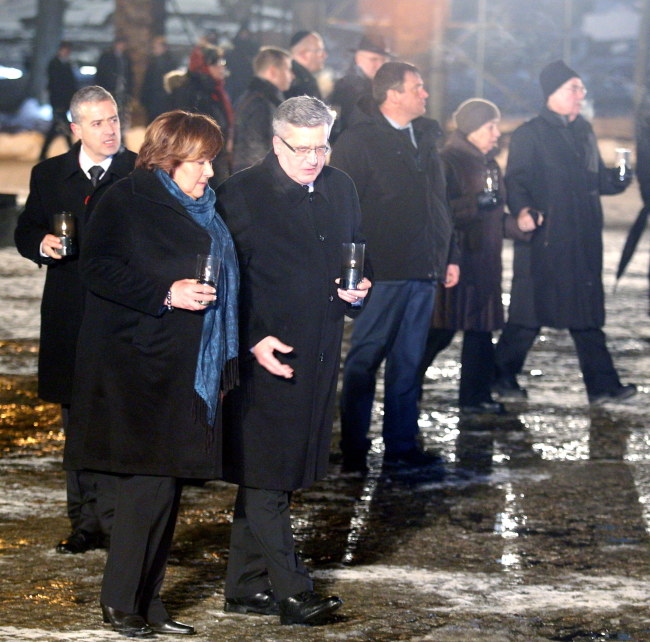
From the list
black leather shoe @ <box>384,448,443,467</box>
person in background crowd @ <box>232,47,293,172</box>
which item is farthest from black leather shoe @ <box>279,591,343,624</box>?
person in background crowd @ <box>232,47,293,172</box>

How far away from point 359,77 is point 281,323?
5.92 metres

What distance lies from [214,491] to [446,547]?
4.09 feet

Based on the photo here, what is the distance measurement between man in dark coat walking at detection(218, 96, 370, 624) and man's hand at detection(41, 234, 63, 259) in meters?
0.84

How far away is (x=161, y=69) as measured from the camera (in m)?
23.7

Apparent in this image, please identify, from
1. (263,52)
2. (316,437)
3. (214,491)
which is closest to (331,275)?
(316,437)

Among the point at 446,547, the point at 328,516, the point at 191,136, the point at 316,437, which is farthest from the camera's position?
the point at 328,516

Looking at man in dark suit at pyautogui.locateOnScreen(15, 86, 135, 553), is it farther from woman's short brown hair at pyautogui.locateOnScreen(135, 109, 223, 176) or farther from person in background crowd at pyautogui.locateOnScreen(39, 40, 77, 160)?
person in background crowd at pyautogui.locateOnScreen(39, 40, 77, 160)

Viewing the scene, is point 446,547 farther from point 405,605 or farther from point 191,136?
point 191,136

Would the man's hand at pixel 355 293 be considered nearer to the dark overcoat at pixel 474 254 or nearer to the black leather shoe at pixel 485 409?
the dark overcoat at pixel 474 254

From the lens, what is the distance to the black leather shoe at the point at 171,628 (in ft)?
16.9

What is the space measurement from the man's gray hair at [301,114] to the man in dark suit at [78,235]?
1062 mm

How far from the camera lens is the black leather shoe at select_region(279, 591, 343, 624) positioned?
528 centimetres

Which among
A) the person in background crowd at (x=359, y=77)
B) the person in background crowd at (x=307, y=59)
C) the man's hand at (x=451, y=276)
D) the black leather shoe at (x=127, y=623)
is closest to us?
the black leather shoe at (x=127, y=623)

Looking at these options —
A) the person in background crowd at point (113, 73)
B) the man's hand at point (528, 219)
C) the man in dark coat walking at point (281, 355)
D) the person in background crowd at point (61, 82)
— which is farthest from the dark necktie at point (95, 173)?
the person in background crowd at point (61, 82)
